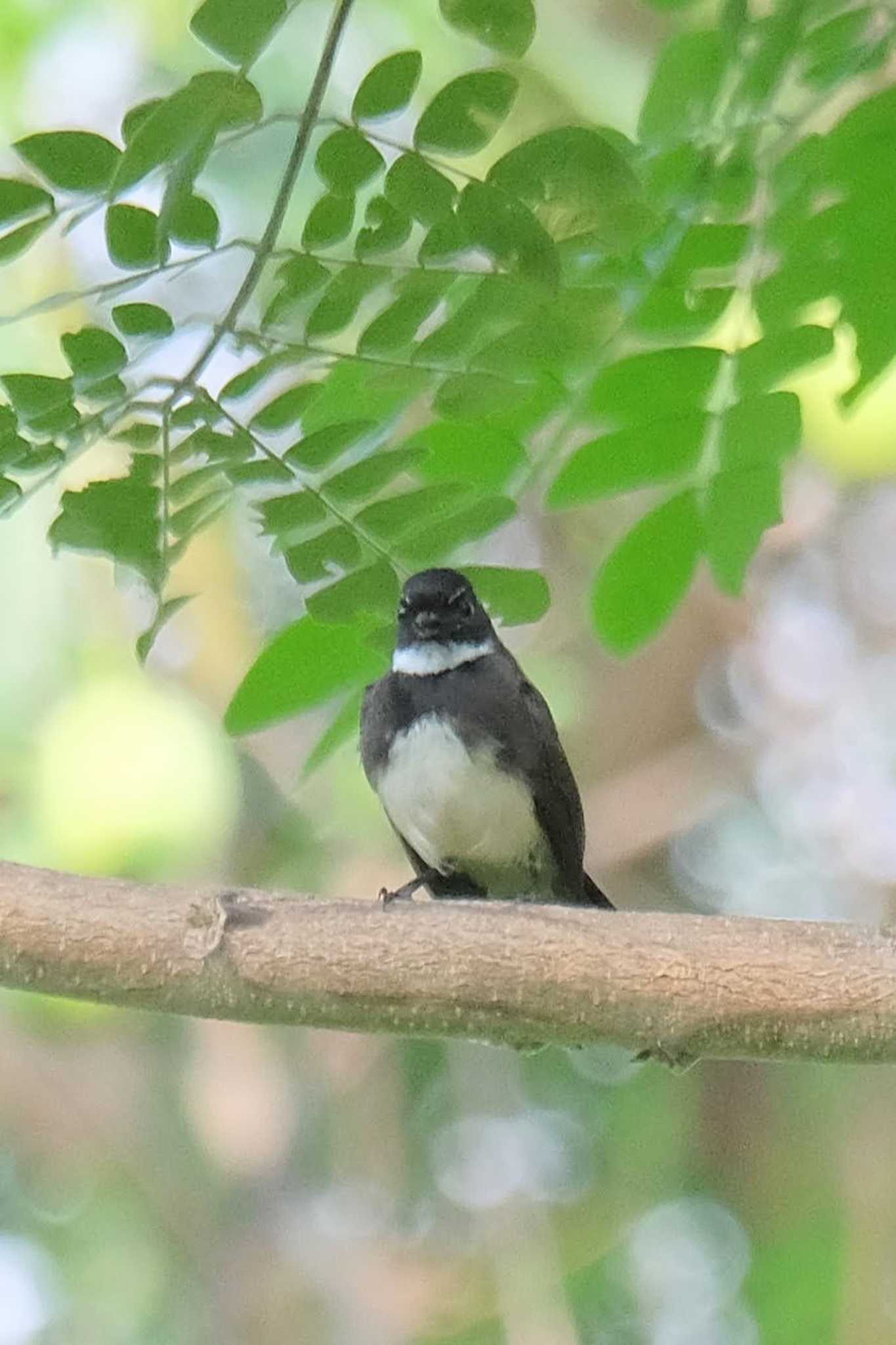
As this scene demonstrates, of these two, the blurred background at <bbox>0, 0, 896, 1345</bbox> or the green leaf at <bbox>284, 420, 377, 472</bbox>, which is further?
the blurred background at <bbox>0, 0, 896, 1345</bbox>

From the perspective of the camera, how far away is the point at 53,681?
412 centimetres

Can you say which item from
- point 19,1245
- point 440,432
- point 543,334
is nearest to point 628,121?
point 440,432

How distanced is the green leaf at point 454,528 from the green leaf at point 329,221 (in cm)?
39

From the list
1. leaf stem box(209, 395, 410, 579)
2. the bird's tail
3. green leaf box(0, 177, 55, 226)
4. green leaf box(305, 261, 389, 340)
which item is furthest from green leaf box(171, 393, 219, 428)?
the bird's tail

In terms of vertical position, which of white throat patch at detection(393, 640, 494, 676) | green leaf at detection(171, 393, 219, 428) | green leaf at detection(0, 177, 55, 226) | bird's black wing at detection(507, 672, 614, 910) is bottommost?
bird's black wing at detection(507, 672, 614, 910)

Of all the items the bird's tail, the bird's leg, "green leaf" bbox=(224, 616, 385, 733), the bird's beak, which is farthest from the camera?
the bird's tail

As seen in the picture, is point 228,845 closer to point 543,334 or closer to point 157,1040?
point 157,1040

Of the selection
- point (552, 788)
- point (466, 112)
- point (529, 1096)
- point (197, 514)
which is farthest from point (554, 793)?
point (529, 1096)

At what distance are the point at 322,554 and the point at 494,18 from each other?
2.07ft

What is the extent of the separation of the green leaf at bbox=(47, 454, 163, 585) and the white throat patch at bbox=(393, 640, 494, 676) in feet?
5.03

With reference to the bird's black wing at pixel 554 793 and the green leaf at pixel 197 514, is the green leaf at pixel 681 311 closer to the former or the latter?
the green leaf at pixel 197 514

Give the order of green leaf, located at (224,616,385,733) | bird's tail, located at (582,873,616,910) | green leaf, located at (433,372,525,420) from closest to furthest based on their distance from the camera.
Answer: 1. green leaf, located at (433,372,525,420)
2. green leaf, located at (224,616,385,733)
3. bird's tail, located at (582,873,616,910)

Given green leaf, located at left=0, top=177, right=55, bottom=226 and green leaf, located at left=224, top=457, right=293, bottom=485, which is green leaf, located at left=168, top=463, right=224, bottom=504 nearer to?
green leaf, located at left=224, top=457, right=293, bottom=485

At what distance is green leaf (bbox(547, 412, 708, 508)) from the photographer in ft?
7.63
